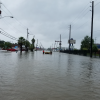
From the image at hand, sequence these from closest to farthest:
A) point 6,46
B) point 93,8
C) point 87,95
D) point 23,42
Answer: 1. point 87,95
2. point 93,8
3. point 23,42
4. point 6,46

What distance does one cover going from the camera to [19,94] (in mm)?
5691

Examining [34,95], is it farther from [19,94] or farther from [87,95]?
[87,95]

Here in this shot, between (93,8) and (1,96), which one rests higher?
(93,8)

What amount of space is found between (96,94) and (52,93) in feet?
5.23

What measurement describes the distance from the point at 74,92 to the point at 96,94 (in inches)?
31.0

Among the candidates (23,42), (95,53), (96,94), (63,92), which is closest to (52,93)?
(63,92)

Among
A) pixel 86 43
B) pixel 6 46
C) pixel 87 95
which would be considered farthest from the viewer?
pixel 6 46

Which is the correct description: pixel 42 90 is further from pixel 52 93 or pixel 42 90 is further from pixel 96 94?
pixel 96 94

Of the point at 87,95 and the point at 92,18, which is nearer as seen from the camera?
the point at 87,95

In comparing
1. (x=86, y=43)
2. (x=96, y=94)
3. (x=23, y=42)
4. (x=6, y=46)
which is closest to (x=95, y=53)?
(x=96, y=94)

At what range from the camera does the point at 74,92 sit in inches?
243

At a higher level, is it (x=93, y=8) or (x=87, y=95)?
(x=93, y=8)

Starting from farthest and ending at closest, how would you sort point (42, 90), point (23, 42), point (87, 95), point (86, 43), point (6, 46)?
point (6, 46) → point (86, 43) → point (23, 42) → point (42, 90) → point (87, 95)

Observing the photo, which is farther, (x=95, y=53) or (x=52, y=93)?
(x=95, y=53)
